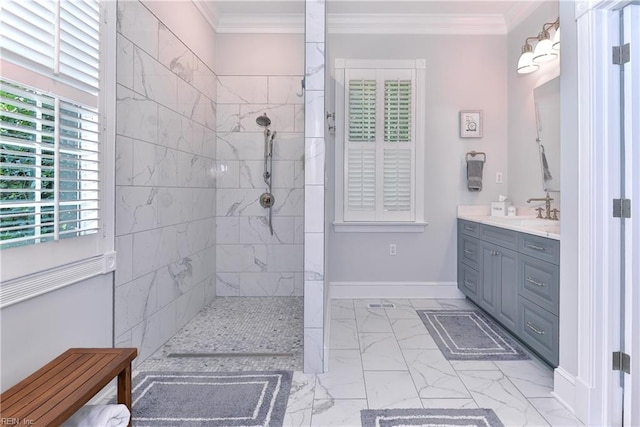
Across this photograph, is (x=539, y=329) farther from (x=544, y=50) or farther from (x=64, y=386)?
(x=64, y=386)

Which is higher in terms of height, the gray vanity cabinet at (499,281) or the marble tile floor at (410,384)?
the gray vanity cabinet at (499,281)

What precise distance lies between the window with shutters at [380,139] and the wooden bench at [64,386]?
253 centimetres

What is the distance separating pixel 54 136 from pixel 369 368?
213cm

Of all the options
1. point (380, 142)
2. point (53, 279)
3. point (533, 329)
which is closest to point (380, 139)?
point (380, 142)

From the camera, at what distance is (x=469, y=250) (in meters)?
3.43

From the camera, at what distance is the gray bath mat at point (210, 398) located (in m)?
1.71

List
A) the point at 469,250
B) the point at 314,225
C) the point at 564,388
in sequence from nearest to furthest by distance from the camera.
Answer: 1. the point at 564,388
2. the point at 314,225
3. the point at 469,250

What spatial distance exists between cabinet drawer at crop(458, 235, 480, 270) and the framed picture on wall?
1098mm

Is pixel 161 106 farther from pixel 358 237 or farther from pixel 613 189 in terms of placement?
pixel 613 189

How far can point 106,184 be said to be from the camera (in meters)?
1.97

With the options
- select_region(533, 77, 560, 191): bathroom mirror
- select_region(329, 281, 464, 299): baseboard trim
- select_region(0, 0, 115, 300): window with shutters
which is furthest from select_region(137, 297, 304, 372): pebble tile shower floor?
select_region(533, 77, 560, 191): bathroom mirror

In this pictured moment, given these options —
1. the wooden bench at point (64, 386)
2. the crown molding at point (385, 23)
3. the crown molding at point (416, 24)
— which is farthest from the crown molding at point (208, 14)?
the wooden bench at point (64, 386)

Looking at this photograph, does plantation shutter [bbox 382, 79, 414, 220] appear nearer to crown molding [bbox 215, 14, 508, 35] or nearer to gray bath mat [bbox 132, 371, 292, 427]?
crown molding [bbox 215, 14, 508, 35]

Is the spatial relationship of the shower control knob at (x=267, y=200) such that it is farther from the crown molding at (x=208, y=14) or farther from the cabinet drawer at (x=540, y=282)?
the cabinet drawer at (x=540, y=282)
